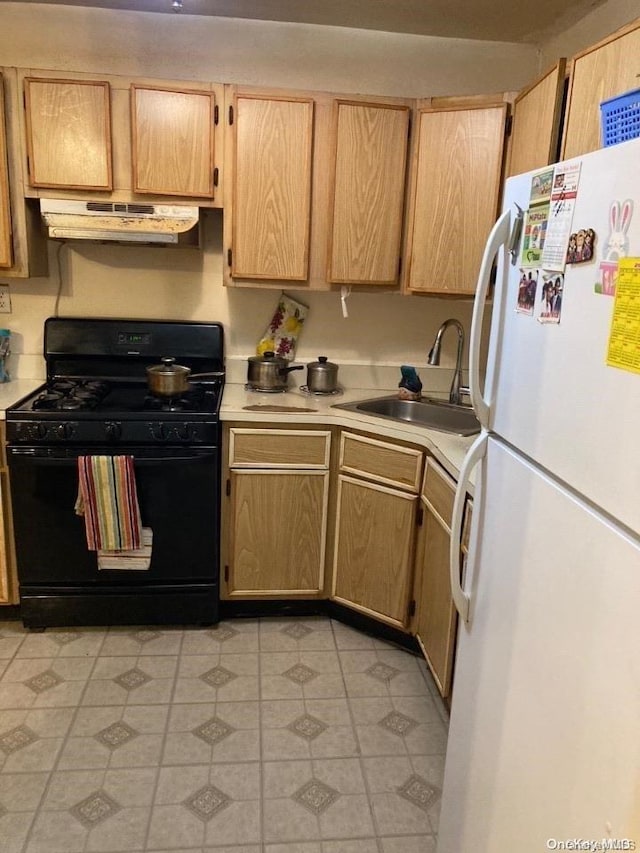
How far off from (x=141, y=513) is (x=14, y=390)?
80 centimetres

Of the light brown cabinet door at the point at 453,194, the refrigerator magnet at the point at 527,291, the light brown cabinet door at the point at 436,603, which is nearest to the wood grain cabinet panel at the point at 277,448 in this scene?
the light brown cabinet door at the point at 436,603

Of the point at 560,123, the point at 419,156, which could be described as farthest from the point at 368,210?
the point at 560,123

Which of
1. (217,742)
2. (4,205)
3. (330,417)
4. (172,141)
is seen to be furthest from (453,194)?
(217,742)

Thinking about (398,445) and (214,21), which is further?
(214,21)

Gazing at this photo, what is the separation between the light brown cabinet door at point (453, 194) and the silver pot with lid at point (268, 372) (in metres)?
0.68

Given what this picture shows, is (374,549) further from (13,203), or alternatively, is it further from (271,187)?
(13,203)

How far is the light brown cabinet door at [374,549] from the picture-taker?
2508mm

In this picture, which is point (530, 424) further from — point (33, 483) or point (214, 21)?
point (214, 21)

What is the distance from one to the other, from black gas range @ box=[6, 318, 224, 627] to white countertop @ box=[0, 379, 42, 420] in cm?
5

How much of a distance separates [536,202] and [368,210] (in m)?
1.62

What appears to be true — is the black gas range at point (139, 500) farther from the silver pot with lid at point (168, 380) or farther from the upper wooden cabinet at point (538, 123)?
the upper wooden cabinet at point (538, 123)

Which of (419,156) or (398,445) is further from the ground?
(419,156)

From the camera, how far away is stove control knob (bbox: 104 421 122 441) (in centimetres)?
246

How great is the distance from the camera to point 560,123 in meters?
1.99
